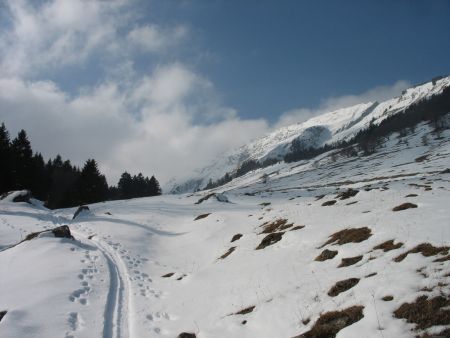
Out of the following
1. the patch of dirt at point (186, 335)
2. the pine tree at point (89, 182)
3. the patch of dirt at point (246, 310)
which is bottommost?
the patch of dirt at point (186, 335)

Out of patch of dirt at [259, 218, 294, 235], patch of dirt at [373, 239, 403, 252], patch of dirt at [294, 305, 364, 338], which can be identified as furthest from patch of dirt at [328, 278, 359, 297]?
patch of dirt at [259, 218, 294, 235]

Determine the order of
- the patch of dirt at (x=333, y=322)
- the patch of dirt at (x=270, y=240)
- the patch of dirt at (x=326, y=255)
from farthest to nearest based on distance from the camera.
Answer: the patch of dirt at (x=270, y=240) → the patch of dirt at (x=326, y=255) → the patch of dirt at (x=333, y=322)

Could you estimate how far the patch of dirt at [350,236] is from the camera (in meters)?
15.9

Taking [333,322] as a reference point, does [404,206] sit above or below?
above

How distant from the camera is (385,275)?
35.3 feet

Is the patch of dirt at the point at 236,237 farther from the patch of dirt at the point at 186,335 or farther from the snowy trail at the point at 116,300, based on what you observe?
the patch of dirt at the point at 186,335

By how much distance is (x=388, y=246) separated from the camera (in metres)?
13.6

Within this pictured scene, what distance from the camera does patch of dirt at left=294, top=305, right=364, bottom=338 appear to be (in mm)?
8586

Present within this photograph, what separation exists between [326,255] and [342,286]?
3879 millimetres

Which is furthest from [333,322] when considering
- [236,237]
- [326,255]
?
[236,237]

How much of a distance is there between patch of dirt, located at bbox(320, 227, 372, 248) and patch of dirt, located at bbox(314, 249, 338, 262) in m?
1.15

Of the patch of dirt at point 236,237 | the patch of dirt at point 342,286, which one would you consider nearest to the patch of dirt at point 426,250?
the patch of dirt at point 342,286

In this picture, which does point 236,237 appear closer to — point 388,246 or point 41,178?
point 388,246

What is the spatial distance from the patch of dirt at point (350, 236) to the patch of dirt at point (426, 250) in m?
3.36
